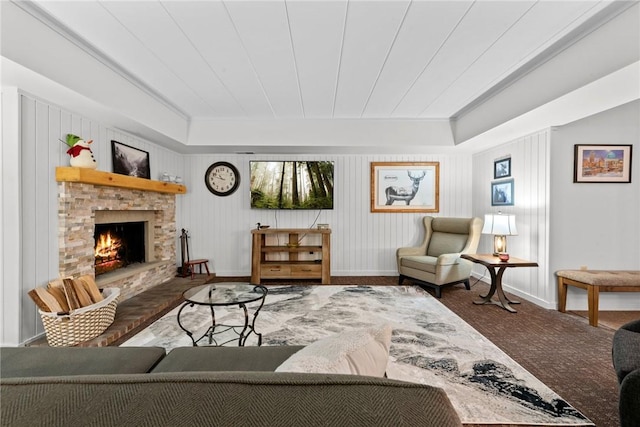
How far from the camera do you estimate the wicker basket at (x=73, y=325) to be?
2.24 meters

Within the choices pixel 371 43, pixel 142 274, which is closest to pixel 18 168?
pixel 142 274

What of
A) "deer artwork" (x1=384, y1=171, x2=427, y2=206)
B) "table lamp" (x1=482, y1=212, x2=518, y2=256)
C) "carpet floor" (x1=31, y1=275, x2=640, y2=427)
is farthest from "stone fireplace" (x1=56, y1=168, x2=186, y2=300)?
"table lamp" (x1=482, y1=212, x2=518, y2=256)

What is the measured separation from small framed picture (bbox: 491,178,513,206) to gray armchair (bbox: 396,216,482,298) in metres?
0.46

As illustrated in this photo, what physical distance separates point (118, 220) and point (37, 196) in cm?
114

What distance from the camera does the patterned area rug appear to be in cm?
168

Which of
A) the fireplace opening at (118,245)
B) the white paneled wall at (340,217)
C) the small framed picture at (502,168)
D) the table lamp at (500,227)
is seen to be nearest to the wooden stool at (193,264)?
the white paneled wall at (340,217)

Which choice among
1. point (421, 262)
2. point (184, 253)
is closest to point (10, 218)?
point (184, 253)

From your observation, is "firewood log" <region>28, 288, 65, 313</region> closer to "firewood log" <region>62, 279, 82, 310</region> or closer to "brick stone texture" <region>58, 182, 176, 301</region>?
"firewood log" <region>62, 279, 82, 310</region>

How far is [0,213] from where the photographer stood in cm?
229

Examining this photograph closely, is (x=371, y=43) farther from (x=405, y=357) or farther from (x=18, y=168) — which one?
(x=18, y=168)

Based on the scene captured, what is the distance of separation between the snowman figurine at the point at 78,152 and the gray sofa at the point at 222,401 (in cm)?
277

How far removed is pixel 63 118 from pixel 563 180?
528cm

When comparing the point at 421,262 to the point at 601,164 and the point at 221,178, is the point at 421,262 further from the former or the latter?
the point at 221,178

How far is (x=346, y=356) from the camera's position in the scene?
823 millimetres
